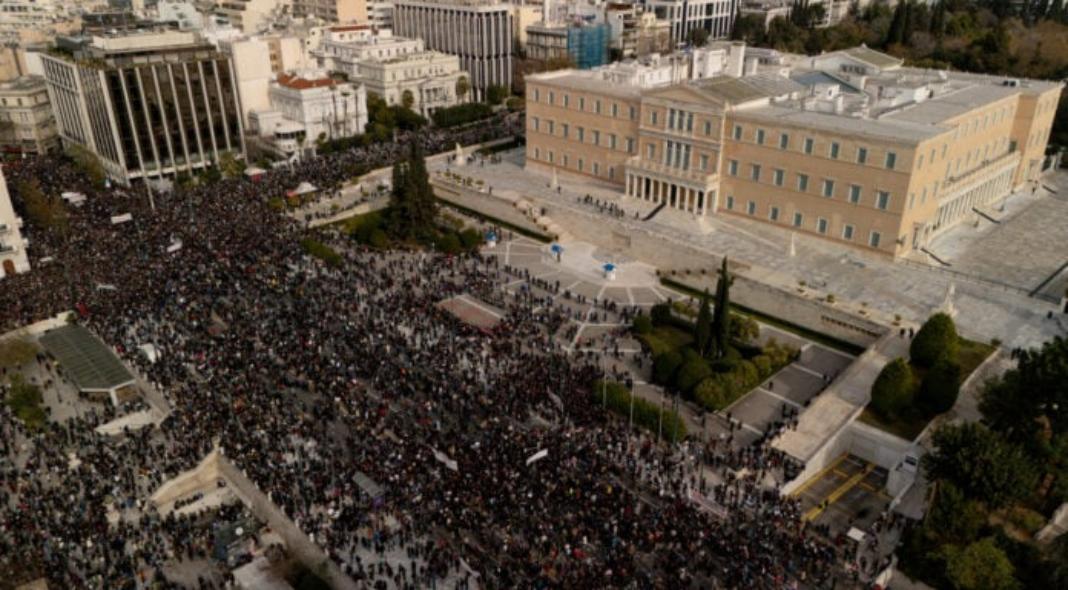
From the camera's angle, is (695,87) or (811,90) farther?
(811,90)

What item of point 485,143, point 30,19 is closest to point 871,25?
point 485,143

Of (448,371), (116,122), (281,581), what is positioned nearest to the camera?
(281,581)

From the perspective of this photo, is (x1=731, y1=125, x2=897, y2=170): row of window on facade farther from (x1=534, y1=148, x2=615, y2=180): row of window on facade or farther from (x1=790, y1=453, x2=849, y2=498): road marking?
(x1=790, y1=453, x2=849, y2=498): road marking

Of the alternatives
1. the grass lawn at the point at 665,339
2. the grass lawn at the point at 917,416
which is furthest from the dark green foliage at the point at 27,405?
the grass lawn at the point at 917,416

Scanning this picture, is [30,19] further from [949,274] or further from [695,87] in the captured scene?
[949,274]

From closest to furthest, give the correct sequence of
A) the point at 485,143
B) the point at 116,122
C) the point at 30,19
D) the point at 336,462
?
the point at 336,462 < the point at 116,122 < the point at 485,143 < the point at 30,19

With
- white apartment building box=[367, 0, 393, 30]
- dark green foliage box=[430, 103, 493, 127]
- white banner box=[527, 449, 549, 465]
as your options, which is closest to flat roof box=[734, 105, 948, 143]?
white banner box=[527, 449, 549, 465]

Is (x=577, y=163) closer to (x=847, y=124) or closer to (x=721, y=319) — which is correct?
(x=847, y=124)
